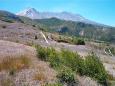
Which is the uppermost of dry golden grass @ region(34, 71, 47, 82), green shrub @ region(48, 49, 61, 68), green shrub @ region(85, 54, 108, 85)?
green shrub @ region(48, 49, 61, 68)

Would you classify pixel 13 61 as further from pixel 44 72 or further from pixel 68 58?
pixel 68 58

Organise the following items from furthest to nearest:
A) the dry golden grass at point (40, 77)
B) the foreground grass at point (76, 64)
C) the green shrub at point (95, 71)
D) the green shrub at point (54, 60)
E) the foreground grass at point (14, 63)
A: the green shrub at point (95, 71)
the foreground grass at point (76, 64)
the green shrub at point (54, 60)
the foreground grass at point (14, 63)
the dry golden grass at point (40, 77)

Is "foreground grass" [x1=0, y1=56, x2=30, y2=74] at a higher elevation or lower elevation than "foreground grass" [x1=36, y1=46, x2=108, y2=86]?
higher

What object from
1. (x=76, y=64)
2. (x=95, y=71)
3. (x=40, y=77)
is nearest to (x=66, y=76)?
(x=40, y=77)

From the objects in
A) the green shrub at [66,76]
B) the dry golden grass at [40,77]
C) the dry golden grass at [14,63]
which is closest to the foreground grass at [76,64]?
the green shrub at [66,76]

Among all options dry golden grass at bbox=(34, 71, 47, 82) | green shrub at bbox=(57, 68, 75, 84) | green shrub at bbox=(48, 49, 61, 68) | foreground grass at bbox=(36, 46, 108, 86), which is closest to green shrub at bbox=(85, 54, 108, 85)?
foreground grass at bbox=(36, 46, 108, 86)

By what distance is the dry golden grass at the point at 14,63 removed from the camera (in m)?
14.4

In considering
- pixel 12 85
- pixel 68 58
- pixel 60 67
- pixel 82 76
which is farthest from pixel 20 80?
pixel 68 58

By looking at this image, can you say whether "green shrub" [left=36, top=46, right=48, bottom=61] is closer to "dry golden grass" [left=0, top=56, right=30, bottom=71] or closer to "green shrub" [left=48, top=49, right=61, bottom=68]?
"green shrub" [left=48, top=49, right=61, bottom=68]

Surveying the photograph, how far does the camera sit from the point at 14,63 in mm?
14844

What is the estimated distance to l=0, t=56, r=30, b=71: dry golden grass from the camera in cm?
1439

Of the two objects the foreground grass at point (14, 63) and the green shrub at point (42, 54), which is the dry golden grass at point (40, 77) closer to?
the foreground grass at point (14, 63)

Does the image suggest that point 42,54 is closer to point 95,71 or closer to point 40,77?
point 95,71

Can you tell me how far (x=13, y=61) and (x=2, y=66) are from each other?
0.94 m
